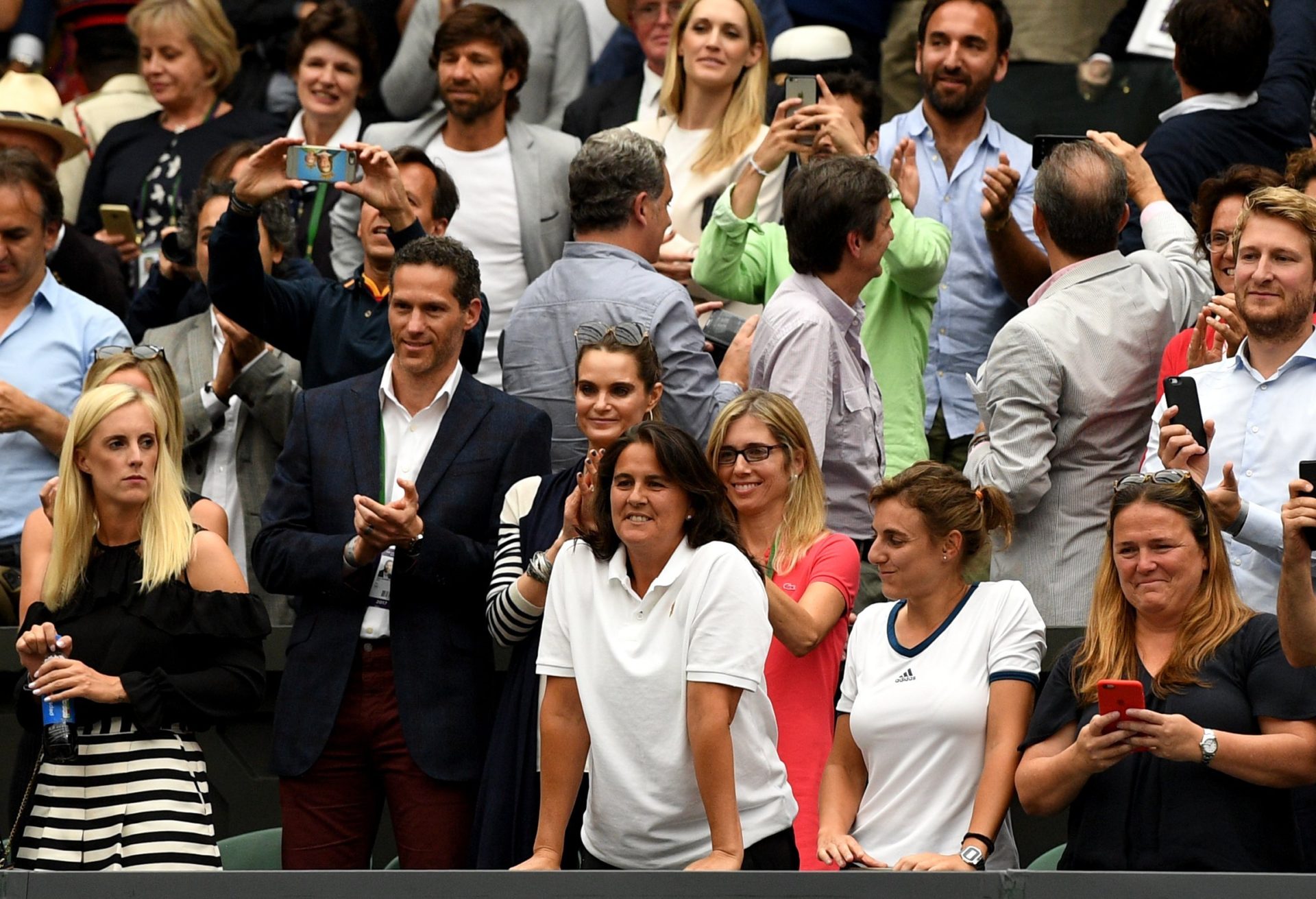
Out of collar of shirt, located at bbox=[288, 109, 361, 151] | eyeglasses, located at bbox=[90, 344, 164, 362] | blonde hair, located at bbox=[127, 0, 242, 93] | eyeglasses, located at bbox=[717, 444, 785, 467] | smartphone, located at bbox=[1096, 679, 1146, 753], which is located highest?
blonde hair, located at bbox=[127, 0, 242, 93]

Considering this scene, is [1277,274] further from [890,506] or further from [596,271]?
[596,271]

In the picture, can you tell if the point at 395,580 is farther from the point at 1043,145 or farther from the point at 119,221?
the point at 119,221

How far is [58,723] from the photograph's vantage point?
4777 mm

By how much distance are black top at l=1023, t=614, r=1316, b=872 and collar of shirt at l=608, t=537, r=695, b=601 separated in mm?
963

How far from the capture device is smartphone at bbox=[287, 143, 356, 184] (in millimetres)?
5742

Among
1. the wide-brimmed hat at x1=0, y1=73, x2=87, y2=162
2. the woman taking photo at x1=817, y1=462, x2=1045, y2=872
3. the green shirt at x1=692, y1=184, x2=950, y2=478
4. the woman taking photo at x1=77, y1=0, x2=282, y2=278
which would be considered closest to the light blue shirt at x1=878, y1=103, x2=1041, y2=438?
the green shirt at x1=692, y1=184, x2=950, y2=478

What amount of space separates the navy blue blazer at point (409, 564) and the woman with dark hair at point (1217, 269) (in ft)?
5.78

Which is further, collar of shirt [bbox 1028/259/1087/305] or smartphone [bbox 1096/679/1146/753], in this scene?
collar of shirt [bbox 1028/259/1087/305]

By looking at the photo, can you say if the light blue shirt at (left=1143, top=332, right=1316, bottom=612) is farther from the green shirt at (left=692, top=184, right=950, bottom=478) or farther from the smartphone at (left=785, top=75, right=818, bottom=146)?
the smartphone at (left=785, top=75, right=818, bottom=146)

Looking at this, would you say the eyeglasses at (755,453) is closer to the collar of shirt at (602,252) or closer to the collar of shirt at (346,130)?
the collar of shirt at (602,252)

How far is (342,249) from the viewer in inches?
295

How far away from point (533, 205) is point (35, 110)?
2.10 metres

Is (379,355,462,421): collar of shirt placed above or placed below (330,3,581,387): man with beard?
below

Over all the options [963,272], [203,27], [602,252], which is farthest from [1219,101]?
[203,27]
